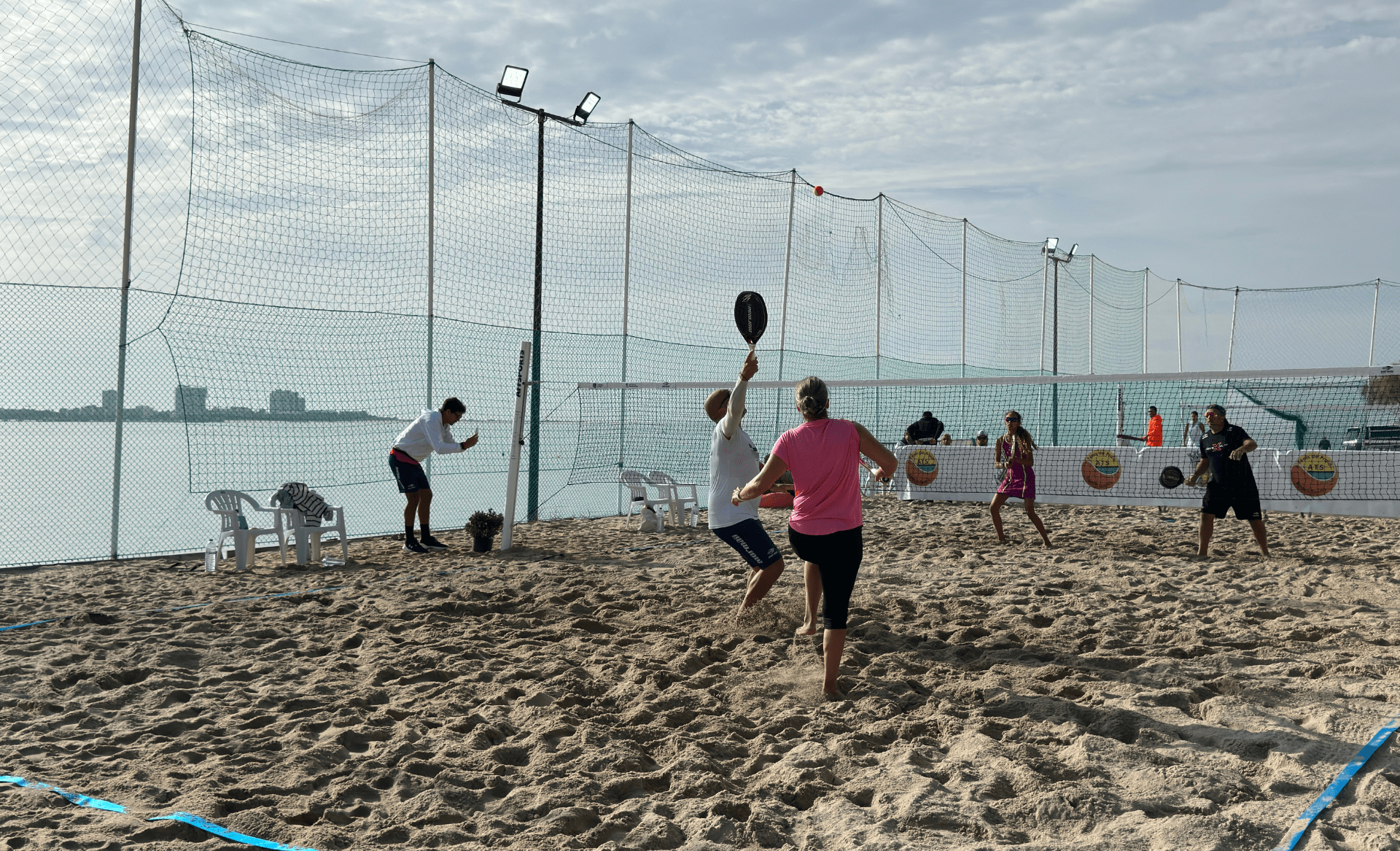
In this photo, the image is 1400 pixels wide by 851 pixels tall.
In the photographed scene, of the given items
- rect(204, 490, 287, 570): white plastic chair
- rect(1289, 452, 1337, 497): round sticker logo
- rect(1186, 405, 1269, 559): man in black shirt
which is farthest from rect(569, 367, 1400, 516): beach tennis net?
rect(204, 490, 287, 570): white plastic chair

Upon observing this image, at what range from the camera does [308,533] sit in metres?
7.77

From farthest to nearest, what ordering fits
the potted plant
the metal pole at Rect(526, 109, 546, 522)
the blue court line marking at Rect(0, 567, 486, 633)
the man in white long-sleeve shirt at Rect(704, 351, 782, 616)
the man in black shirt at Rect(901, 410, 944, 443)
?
1. the man in black shirt at Rect(901, 410, 944, 443)
2. the metal pole at Rect(526, 109, 546, 522)
3. the potted plant
4. the blue court line marking at Rect(0, 567, 486, 633)
5. the man in white long-sleeve shirt at Rect(704, 351, 782, 616)

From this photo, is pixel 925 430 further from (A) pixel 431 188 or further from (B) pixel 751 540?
(B) pixel 751 540

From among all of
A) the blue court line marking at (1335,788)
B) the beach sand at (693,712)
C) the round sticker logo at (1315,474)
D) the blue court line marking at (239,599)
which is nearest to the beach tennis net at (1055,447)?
the round sticker logo at (1315,474)

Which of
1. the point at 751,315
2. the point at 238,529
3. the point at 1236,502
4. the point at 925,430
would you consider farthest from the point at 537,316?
Answer: the point at 1236,502

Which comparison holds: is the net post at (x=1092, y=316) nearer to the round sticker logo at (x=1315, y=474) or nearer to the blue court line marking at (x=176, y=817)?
the round sticker logo at (x=1315, y=474)

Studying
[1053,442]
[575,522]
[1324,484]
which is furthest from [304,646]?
[1053,442]

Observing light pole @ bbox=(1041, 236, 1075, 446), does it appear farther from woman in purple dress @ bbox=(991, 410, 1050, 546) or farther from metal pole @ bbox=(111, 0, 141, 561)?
metal pole @ bbox=(111, 0, 141, 561)

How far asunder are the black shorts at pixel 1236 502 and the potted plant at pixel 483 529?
20.0 feet

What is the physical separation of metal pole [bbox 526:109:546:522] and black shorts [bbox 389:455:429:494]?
6.77 ft

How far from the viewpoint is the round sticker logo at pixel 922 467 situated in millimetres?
13414

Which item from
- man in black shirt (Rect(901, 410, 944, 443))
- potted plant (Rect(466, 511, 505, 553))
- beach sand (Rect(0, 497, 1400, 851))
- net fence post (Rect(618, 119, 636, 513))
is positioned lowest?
beach sand (Rect(0, 497, 1400, 851))

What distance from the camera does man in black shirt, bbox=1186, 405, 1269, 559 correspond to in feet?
25.3

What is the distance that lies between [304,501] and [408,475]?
2.99ft
